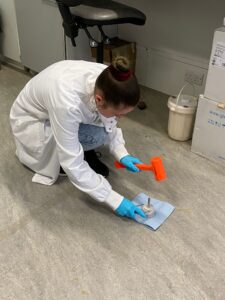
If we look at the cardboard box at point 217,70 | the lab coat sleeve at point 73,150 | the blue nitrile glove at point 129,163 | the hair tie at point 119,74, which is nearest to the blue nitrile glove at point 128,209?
the lab coat sleeve at point 73,150

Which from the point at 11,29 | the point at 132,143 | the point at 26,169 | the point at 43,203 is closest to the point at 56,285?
the point at 43,203

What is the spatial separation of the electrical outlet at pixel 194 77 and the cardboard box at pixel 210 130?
603 mm

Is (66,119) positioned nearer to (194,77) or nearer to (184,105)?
(184,105)

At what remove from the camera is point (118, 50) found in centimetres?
236

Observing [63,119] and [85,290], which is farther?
[63,119]

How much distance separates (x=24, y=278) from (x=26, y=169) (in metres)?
0.62

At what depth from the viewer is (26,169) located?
1.72 m

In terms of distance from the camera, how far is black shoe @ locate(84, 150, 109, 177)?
1.69 metres

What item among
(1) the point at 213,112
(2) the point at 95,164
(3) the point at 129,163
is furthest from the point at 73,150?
(1) the point at 213,112

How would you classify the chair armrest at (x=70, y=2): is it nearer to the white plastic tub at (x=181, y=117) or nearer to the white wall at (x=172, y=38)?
the white plastic tub at (x=181, y=117)

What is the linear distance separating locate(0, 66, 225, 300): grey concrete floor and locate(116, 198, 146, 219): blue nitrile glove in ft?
0.17

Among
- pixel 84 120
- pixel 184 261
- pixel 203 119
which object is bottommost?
pixel 184 261

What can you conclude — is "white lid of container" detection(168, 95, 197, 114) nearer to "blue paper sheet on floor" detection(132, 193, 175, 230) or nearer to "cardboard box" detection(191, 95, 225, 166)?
"cardboard box" detection(191, 95, 225, 166)

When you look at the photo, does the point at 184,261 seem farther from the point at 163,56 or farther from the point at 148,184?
the point at 163,56
